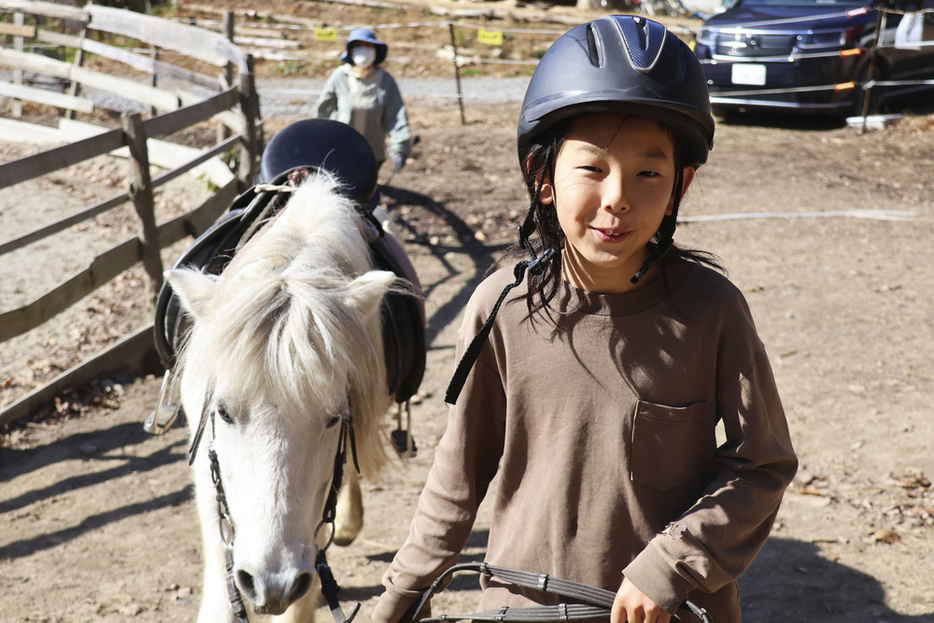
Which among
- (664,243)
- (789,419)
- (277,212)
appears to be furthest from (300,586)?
(789,419)

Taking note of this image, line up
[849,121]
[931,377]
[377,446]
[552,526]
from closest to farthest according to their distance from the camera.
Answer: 1. [552,526]
2. [377,446]
3. [931,377]
4. [849,121]

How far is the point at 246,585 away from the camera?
1.94 meters

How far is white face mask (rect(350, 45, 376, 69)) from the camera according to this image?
22.1 feet

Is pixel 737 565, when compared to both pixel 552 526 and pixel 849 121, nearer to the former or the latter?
pixel 552 526

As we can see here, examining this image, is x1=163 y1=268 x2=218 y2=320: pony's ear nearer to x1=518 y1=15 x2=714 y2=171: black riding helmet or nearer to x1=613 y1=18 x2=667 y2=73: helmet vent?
x1=518 y1=15 x2=714 y2=171: black riding helmet

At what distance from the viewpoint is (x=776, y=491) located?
1.41 meters

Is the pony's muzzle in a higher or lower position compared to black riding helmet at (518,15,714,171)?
lower

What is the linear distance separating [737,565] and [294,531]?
1069 millimetres

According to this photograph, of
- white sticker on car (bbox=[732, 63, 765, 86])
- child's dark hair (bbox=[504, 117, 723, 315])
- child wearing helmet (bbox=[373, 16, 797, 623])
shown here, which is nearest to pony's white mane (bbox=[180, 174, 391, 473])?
child wearing helmet (bbox=[373, 16, 797, 623])

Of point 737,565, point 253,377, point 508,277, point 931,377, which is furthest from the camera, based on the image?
point 931,377

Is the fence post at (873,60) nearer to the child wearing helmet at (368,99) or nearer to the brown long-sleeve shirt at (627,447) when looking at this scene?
the child wearing helmet at (368,99)

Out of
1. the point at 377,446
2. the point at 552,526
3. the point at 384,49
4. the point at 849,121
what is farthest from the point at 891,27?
the point at 552,526

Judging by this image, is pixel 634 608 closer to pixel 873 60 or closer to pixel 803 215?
pixel 803 215

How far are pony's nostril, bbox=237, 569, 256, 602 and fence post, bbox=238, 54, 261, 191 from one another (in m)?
5.49
